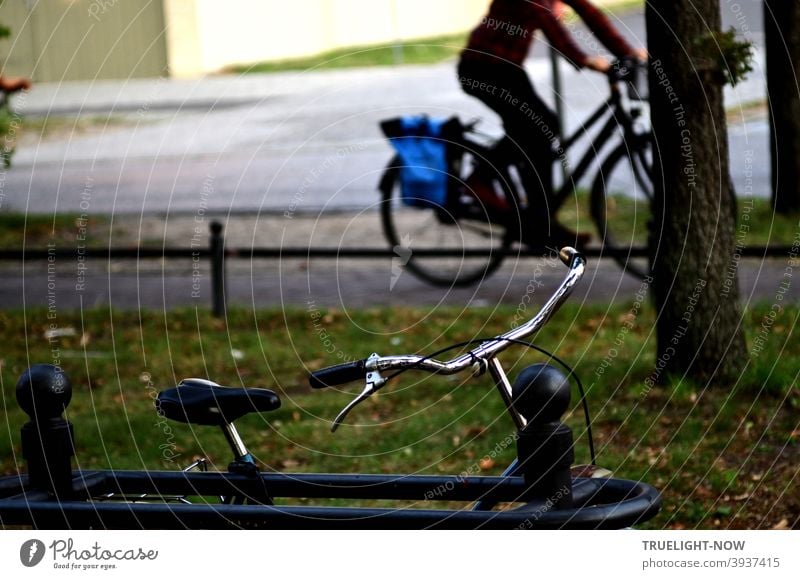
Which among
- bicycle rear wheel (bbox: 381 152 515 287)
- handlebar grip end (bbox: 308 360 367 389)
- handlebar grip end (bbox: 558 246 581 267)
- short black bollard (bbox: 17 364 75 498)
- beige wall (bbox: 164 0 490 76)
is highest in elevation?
beige wall (bbox: 164 0 490 76)

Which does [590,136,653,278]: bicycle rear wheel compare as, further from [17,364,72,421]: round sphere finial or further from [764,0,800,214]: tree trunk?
[17,364,72,421]: round sphere finial

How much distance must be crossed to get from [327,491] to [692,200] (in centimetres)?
287

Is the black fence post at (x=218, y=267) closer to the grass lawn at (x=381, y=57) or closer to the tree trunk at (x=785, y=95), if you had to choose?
the tree trunk at (x=785, y=95)

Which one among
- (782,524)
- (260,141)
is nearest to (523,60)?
(782,524)

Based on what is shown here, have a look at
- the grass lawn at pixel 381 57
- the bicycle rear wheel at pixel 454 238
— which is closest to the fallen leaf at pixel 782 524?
the bicycle rear wheel at pixel 454 238

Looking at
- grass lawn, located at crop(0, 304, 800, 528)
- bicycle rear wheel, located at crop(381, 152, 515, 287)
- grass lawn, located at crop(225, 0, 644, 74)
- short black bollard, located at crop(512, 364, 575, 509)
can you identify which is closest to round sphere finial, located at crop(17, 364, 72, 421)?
short black bollard, located at crop(512, 364, 575, 509)

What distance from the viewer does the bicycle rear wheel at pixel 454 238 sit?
27.0 ft

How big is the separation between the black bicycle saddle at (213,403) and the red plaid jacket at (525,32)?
14.8ft

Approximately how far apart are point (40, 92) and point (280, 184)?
18346 mm

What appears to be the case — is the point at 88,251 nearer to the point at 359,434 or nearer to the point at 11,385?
the point at 11,385

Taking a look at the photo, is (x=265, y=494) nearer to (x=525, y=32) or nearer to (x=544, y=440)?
(x=544, y=440)

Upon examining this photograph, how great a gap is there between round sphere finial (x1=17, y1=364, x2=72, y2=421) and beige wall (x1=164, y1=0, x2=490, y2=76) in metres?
22.0

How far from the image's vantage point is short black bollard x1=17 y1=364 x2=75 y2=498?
10.5ft

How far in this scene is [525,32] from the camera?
7445 mm
